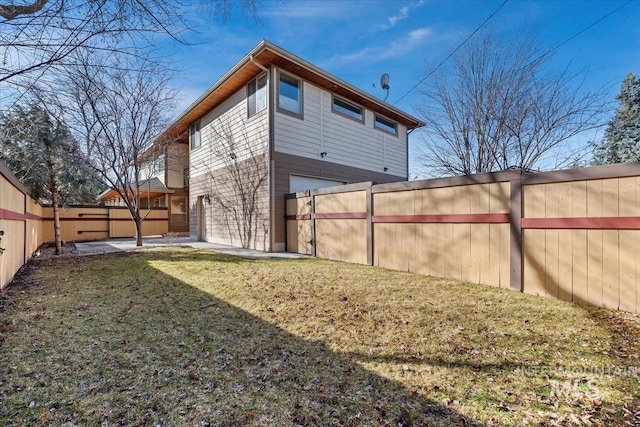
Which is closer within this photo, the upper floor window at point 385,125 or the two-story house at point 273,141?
the two-story house at point 273,141

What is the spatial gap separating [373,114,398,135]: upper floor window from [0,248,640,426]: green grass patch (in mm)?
9137

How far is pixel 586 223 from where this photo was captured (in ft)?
12.7

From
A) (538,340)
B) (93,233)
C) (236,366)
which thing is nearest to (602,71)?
(538,340)

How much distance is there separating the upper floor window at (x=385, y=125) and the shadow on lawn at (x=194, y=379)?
10615 mm

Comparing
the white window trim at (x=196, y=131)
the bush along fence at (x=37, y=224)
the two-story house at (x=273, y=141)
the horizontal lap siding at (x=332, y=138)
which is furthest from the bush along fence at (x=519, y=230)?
the white window trim at (x=196, y=131)

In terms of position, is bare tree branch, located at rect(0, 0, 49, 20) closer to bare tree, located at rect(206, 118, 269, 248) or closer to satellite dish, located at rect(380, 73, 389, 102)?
bare tree, located at rect(206, 118, 269, 248)

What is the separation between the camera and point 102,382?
222cm

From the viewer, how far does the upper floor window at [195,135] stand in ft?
42.3

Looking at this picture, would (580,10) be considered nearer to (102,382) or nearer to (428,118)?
(428,118)

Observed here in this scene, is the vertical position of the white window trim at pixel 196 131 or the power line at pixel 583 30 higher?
the power line at pixel 583 30

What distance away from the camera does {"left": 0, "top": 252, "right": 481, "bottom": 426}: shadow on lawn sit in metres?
1.89

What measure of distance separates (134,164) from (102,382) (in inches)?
368

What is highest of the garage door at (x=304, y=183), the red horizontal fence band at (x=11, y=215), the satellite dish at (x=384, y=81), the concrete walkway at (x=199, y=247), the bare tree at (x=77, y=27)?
the satellite dish at (x=384, y=81)

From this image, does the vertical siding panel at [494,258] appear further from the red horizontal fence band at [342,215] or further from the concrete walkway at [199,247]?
the concrete walkway at [199,247]
